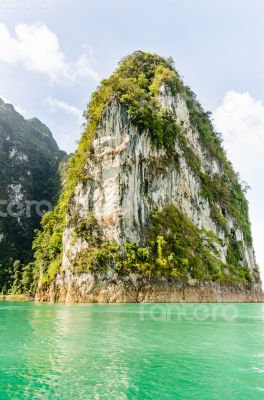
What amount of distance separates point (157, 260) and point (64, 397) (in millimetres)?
27484

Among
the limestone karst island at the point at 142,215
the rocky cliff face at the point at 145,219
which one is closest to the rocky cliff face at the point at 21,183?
the limestone karst island at the point at 142,215

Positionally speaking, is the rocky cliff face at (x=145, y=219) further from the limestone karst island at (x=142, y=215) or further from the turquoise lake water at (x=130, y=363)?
the turquoise lake water at (x=130, y=363)

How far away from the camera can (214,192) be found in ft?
157

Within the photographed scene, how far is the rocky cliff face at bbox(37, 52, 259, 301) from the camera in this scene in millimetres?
32188

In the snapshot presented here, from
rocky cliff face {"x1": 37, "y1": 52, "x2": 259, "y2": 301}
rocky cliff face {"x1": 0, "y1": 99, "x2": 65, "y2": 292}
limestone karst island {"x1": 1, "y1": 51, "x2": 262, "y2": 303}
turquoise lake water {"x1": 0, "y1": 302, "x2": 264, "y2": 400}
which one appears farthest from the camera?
rocky cliff face {"x1": 0, "y1": 99, "x2": 65, "y2": 292}

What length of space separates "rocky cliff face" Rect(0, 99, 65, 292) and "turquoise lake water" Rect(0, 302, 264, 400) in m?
47.0

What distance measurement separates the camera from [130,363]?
28.6 feet

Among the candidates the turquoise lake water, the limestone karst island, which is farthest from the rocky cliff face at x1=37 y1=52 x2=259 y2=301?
the turquoise lake water

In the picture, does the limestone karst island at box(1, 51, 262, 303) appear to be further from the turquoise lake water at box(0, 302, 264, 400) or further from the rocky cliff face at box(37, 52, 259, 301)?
the turquoise lake water at box(0, 302, 264, 400)

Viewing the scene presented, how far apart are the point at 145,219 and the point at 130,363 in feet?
87.8

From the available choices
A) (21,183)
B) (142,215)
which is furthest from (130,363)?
(21,183)

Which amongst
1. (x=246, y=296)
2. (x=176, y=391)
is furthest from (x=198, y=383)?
(x=246, y=296)

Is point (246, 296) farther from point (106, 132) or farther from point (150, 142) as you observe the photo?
point (106, 132)

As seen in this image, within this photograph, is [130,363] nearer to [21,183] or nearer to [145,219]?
[145,219]
